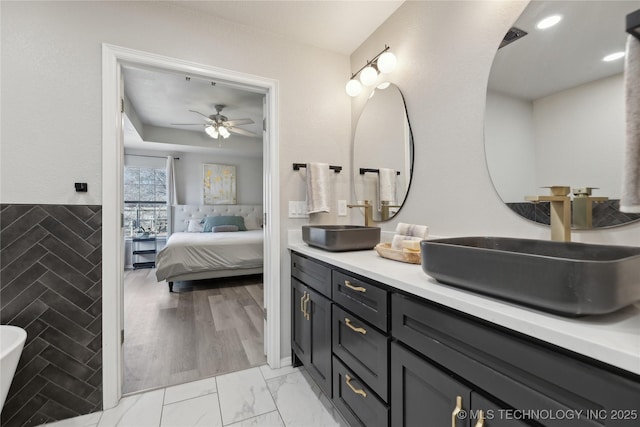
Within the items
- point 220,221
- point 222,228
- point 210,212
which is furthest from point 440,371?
point 210,212

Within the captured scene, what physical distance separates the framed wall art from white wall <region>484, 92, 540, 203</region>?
19.2 ft

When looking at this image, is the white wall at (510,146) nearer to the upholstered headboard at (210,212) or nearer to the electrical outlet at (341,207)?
the electrical outlet at (341,207)

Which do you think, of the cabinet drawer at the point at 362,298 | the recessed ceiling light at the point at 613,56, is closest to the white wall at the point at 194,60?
the recessed ceiling light at the point at 613,56

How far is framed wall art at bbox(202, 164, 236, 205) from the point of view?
6.18m

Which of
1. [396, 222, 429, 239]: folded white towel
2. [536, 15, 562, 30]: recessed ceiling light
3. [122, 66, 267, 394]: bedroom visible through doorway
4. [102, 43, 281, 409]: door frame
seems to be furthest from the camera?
[122, 66, 267, 394]: bedroom visible through doorway

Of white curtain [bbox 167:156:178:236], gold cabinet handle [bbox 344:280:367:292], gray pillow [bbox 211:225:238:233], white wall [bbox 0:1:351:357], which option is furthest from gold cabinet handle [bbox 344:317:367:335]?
white curtain [bbox 167:156:178:236]

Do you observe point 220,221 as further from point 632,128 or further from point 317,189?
point 632,128

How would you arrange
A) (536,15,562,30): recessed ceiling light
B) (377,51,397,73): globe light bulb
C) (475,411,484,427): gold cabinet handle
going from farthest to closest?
1. (377,51,397,73): globe light bulb
2. (536,15,562,30): recessed ceiling light
3. (475,411,484,427): gold cabinet handle

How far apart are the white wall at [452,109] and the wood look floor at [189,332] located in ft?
5.61

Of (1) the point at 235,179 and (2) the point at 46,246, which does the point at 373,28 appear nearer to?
(2) the point at 46,246

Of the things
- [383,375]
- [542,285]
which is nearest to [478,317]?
[542,285]

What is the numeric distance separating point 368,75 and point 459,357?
183cm

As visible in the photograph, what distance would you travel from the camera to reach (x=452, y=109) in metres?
1.44

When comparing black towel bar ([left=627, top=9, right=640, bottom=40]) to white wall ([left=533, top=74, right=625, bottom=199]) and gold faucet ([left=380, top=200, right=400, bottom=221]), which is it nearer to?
white wall ([left=533, top=74, right=625, bottom=199])
